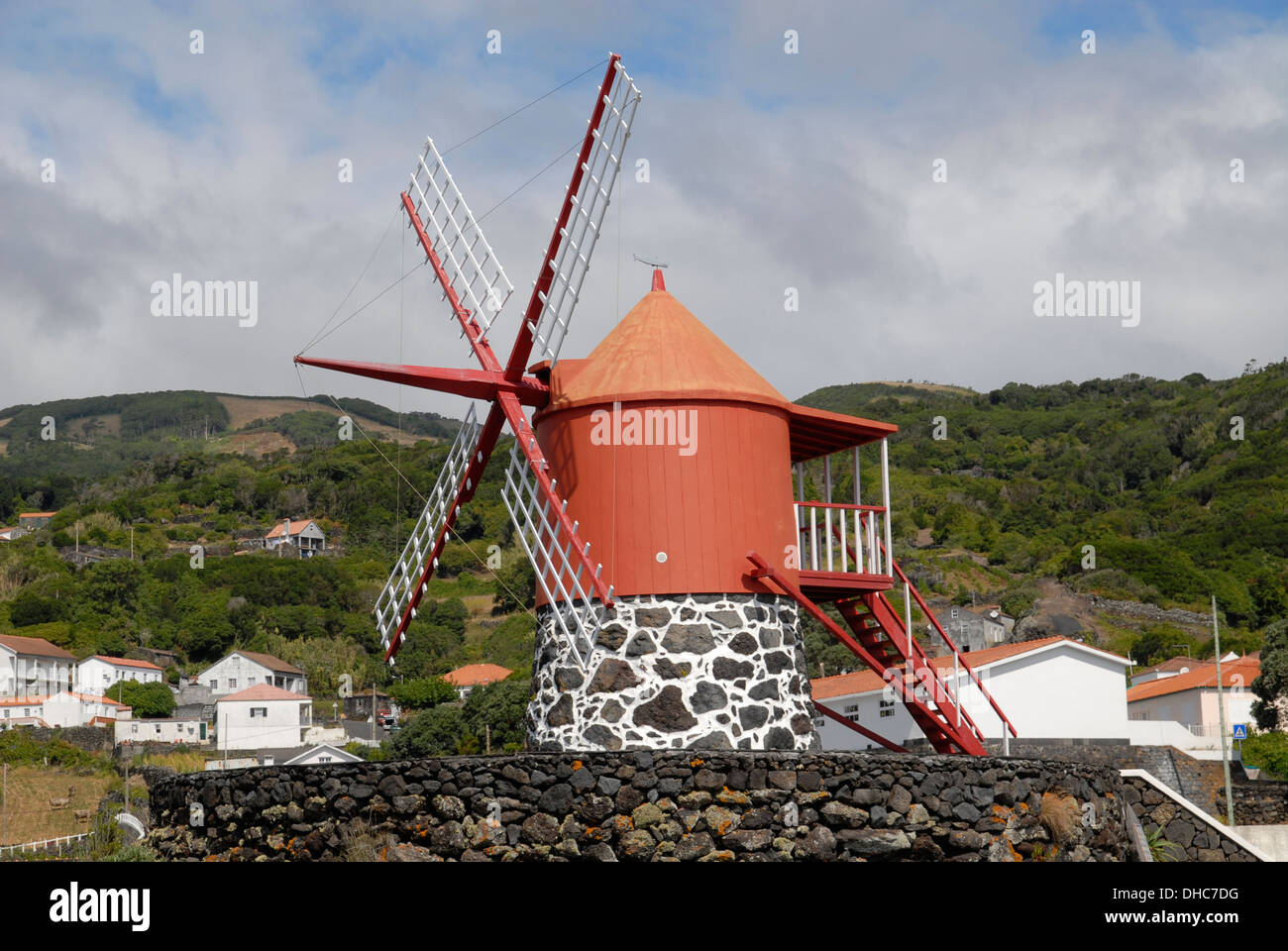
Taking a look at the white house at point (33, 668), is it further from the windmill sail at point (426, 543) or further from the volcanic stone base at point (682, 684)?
the volcanic stone base at point (682, 684)

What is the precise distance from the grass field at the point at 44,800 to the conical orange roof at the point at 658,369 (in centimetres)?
1712

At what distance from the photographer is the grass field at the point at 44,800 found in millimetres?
28016

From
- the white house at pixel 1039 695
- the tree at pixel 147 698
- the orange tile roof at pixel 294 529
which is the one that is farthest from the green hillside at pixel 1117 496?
the orange tile roof at pixel 294 529

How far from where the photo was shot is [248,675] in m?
63.1

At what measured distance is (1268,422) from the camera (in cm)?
7844

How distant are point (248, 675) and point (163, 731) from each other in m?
8.90

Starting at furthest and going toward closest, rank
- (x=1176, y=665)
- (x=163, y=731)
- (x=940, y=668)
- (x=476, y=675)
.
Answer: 1. (x=163, y=731)
2. (x=476, y=675)
3. (x=1176, y=665)
4. (x=940, y=668)

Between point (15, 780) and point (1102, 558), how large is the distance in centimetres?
4611

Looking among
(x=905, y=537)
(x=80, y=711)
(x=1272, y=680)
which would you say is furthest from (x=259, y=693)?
(x=1272, y=680)

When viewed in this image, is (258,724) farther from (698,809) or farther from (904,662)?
(698,809)

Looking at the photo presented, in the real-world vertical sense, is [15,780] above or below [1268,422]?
below

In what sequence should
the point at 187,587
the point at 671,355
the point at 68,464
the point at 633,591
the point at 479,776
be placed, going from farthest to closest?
1. the point at 68,464
2. the point at 187,587
3. the point at 671,355
4. the point at 633,591
5. the point at 479,776
